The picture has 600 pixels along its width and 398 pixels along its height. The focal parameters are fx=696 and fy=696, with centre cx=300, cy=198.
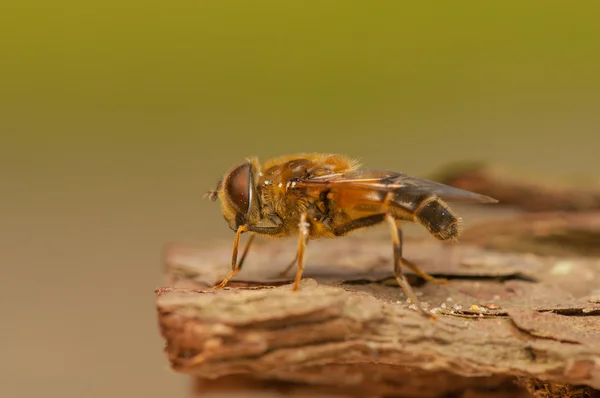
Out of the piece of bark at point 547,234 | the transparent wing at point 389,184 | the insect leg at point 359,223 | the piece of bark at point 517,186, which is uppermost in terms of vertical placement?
the transparent wing at point 389,184

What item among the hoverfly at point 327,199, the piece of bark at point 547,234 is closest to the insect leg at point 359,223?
the hoverfly at point 327,199

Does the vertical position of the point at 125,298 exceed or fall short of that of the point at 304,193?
it falls short

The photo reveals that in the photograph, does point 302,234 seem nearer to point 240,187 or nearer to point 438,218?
point 240,187

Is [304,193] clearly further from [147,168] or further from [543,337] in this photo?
[147,168]

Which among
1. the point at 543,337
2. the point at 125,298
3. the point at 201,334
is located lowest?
the point at 125,298

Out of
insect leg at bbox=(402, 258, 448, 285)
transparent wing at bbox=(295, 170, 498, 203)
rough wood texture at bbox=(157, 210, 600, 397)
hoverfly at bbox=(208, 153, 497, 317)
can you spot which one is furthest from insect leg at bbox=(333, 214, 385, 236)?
insect leg at bbox=(402, 258, 448, 285)

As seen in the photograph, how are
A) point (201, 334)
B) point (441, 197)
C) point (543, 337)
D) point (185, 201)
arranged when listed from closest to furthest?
point (201, 334) → point (543, 337) → point (441, 197) → point (185, 201)

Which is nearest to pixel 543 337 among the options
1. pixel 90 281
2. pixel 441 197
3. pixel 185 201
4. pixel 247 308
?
pixel 441 197

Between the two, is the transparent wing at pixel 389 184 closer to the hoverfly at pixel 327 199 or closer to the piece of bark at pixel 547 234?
the hoverfly at pixel 327 199
